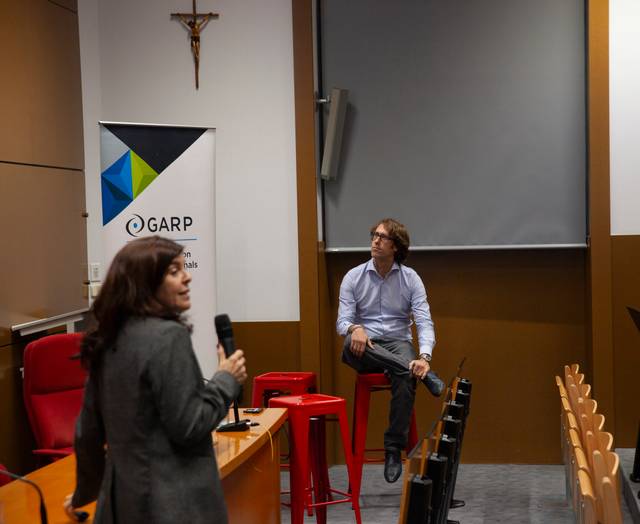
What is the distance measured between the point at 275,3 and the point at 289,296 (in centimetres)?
189

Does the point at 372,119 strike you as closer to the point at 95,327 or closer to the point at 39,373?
the point at 39,373

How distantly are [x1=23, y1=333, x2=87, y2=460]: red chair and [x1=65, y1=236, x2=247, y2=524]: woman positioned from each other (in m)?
2.02

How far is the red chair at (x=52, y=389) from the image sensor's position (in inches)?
170

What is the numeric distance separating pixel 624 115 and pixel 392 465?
8.42 feet

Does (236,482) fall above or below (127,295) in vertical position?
below

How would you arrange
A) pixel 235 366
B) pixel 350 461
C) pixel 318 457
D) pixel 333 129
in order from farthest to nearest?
pixel 333 129 < pixel 318 457 < pixel 350 461 < pixel 235 366

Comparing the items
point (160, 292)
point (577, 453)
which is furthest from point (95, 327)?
point (577, 453)

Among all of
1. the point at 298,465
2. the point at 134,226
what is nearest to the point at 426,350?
the point at 298,465

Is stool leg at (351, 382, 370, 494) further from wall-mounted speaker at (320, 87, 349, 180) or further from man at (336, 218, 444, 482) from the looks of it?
wall-mounted speaker at (320, 87, 349, 180)

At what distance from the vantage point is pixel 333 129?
235 inches

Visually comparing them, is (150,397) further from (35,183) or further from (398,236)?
(398,236)

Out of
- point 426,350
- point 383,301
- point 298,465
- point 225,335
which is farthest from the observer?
point 383,301

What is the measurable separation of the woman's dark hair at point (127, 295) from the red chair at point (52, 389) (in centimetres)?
200

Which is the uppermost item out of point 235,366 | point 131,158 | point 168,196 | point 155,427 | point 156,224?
point 131,158
